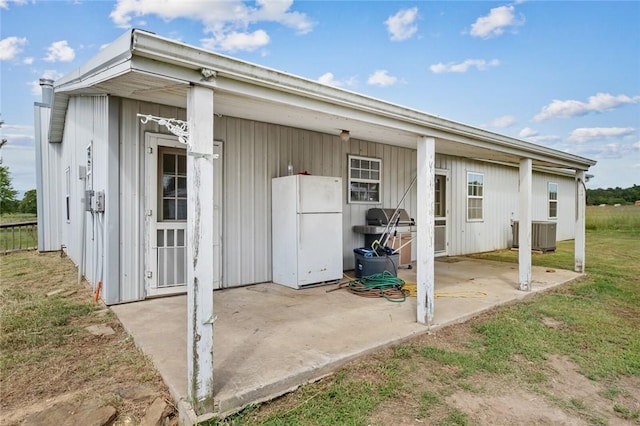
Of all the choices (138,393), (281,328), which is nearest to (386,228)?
(281,328)

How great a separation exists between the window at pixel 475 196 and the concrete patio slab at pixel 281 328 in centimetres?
391

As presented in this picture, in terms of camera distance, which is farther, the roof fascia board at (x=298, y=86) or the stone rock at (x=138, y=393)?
the stone rock at (x=138, y=393)

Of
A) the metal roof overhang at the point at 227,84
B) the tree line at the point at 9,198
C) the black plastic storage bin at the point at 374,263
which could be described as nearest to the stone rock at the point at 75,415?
the metal roof overhang at the point at 227,84

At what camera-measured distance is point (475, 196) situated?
941 centimetres

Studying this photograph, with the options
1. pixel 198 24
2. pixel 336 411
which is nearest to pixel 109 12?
pixel 198 24

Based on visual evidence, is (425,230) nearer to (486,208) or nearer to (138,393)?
(138,393)

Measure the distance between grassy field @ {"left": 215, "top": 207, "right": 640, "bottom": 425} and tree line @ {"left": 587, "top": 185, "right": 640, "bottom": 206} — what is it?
30787 millimetres

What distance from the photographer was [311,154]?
5.88 metres

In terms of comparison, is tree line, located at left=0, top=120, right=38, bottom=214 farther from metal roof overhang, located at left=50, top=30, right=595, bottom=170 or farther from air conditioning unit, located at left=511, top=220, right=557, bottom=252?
air conditioning unit, located at left=511, top=220, right=557, bottom=252

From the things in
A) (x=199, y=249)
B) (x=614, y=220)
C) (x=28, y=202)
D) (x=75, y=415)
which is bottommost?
(x=75, y=415)

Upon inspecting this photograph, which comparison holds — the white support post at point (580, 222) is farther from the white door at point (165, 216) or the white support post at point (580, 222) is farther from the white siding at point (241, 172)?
the white door at point (165, 216)

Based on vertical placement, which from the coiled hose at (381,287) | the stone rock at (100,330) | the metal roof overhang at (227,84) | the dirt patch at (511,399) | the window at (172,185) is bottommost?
the dirt patch at (511,399)

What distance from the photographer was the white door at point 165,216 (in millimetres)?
4297

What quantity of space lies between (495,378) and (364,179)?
4440mm
